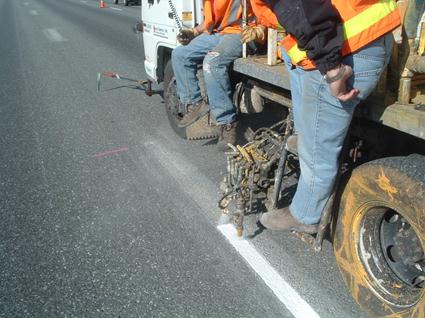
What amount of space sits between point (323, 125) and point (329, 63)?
401 millimetres

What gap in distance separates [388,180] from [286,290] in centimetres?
108

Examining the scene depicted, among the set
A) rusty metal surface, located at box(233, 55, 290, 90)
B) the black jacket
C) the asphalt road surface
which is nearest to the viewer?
the black jacket

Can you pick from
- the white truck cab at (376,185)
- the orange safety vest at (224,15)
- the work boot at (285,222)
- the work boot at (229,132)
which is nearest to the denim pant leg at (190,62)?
the orange safety vest at (224,15)

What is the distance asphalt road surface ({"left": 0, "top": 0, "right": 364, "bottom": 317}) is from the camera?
2.87 meters

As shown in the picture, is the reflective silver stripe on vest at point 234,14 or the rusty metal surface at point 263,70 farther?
the reflective silver stripe on vest at point 234,14

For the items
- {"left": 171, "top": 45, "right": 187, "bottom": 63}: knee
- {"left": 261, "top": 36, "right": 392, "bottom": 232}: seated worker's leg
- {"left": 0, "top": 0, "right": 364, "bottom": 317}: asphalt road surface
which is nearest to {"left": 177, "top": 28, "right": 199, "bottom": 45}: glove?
{"left": 171, "top": 45, "right": 187, "bottom": 63}: knee

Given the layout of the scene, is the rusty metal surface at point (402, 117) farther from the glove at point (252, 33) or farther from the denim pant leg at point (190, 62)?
the denim pant leg at point (190, 62)

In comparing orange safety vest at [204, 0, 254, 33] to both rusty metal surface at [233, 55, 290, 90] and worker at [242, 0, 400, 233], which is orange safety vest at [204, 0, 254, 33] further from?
worker at [242, 0, 400, 233]

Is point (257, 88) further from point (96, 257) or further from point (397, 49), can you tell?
point (96, 257)

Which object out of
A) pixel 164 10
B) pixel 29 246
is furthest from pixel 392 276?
pixel 164 10

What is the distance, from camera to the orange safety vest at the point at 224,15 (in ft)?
13.4

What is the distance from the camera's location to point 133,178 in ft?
15.1

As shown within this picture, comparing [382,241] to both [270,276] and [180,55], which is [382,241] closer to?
[270,276]

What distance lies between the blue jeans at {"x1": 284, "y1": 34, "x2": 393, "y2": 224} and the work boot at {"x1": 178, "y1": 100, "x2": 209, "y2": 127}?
6.72ft
